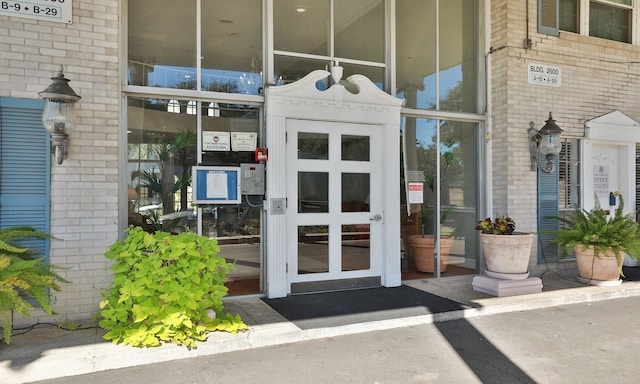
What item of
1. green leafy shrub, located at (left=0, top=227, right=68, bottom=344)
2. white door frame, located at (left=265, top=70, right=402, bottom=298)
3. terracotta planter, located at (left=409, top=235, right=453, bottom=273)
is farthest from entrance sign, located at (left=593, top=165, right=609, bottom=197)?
green leafy shrub, located at (left=0, top=227, right=68, bottom=344)

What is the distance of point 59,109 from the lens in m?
4.71

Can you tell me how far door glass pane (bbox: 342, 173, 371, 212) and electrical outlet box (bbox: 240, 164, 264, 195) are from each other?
1.19 m

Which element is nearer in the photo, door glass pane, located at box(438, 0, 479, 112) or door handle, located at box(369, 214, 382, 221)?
door handle, located at box(369, 214, 382, 221)

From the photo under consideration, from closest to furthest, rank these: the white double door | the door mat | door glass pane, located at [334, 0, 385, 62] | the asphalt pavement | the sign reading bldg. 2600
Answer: the asphalt pavement
the sign reading bldg. 2600
the door mat
the white double door
door glass pane, located at [334, 0, 385, 62]

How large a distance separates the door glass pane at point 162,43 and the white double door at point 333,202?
1.51 m

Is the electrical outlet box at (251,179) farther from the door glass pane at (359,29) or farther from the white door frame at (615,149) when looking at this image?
the white door frame at (615,149)

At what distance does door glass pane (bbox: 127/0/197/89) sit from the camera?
5.68 metres

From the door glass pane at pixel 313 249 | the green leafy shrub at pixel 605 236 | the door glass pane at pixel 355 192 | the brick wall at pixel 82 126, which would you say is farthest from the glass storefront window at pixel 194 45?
the green leafy shrub at pixel 605 236

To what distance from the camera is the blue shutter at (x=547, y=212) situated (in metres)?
7.62

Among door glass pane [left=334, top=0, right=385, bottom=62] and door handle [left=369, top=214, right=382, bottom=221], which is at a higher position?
door glass pane [left=334, top=0, right=385, bottom=62]

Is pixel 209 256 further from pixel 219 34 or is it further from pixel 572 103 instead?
pixel 572 103

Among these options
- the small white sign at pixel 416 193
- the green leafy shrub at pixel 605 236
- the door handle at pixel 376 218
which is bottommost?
the green leafy shrub at pixel 605 236

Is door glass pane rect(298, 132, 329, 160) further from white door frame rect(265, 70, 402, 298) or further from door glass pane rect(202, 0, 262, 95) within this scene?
door glass pane rect(202, 0, 262, 95)

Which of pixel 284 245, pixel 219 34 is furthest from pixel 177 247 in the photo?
pixel 219 34
